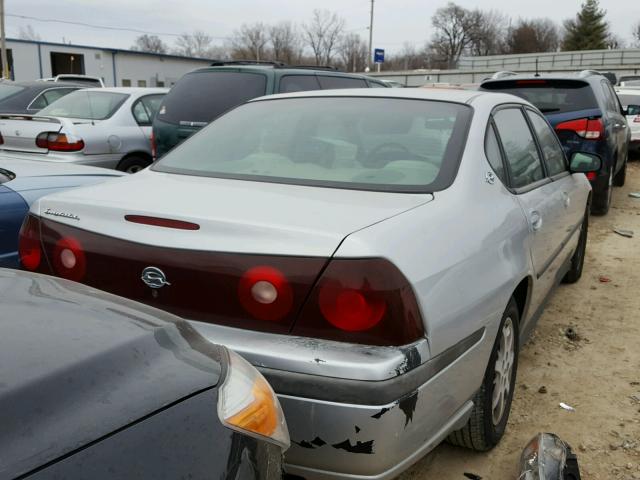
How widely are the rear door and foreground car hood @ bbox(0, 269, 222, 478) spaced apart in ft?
6.21

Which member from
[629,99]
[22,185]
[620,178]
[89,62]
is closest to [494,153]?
[22,185]

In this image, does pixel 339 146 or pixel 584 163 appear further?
pixel 584 163

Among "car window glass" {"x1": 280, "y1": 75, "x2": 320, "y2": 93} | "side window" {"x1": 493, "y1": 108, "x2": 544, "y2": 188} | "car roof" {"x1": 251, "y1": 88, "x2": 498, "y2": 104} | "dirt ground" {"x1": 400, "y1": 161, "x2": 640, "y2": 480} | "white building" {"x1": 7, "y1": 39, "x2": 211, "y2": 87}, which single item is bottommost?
"dirt ground" {"x1": 400, "y1": 161, "x2": 640, "y2": 480}

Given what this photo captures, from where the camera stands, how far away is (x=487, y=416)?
8.55 ft

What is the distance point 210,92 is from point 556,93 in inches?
161

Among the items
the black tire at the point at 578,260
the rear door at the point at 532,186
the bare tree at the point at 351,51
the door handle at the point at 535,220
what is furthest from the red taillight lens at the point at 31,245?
the bare tree at the point at 351,51

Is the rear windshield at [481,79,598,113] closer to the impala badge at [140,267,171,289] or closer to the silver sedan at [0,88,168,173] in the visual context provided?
the silver sedan at [0,88,168,173]

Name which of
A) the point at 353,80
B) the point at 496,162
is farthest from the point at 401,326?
the point at 353,80

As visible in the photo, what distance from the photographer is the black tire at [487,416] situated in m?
2.53

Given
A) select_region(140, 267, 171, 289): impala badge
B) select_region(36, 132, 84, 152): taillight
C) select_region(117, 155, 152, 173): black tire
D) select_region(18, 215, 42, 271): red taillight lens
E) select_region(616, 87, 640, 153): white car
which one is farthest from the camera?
select_region(616, 87, 640, 153): white car

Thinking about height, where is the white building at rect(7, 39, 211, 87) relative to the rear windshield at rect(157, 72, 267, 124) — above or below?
above

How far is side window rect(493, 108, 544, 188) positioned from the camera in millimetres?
3088

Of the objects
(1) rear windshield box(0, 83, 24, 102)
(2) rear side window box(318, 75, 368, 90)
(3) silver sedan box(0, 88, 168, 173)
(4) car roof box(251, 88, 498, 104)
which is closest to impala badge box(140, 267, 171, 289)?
(4) car roof box(251, 88, 498, 104)

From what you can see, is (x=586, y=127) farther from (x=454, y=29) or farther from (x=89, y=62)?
(x=454, y=29)
